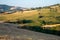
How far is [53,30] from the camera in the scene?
76.8m

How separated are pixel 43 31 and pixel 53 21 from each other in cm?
2189

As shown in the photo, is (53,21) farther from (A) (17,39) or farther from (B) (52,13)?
(A) (17,39)

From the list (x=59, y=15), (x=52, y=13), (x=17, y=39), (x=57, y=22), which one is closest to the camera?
(x=17, y=39)

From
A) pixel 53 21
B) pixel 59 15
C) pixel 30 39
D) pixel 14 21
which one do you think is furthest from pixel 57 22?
pixel 30 39

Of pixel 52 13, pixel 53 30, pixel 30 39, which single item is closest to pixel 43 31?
pixel 53 30

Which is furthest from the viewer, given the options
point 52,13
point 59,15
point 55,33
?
point 52,13

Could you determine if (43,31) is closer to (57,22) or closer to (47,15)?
(57,22)

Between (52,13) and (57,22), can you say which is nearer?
(57,22)

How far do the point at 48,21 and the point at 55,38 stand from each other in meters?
35.6

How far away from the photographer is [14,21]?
11262 cm

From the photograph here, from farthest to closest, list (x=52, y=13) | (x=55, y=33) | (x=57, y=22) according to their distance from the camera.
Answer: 1. (x=52, y=13)
2. (x=57, y=22)
3. (x=55, y=33)

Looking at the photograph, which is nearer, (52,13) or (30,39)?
(30,39)

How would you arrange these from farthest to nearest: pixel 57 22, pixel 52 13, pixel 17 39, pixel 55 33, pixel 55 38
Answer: pixel 52 13
pixel 57 22
pixel 55 33
pixel 55 38
pixel 17 39

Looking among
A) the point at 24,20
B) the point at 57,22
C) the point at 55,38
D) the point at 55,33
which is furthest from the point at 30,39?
the point at 24,20
